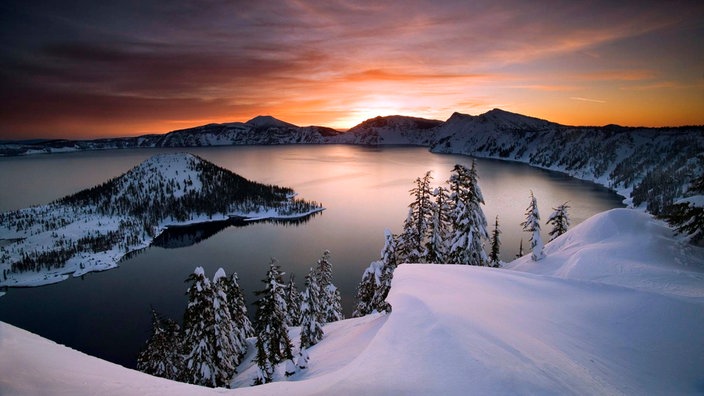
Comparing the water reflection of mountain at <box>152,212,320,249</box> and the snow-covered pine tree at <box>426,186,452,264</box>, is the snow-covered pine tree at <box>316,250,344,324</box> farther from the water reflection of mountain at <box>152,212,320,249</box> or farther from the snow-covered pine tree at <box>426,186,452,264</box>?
the water reflection of mountain at <box>152,212,320,249</box>

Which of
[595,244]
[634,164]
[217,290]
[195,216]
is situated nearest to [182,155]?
[195,216]

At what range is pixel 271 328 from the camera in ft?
80.6

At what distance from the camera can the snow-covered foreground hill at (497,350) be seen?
6.28 metres

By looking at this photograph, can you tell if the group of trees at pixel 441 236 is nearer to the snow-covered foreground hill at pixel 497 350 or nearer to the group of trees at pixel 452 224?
the group of trees at pixel 452 224

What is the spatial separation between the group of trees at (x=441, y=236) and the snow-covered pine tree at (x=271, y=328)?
8458 mm

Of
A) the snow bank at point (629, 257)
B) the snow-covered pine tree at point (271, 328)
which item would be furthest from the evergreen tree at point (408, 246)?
the snow-covered pine tree at point (271, 328)

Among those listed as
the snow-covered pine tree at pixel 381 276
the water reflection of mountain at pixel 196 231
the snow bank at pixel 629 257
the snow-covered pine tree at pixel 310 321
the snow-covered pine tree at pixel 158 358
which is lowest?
the water reflection of mountain at pixel 196 231

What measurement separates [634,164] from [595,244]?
227041 mm

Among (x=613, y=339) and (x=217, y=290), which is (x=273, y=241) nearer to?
(x=217, y=290)

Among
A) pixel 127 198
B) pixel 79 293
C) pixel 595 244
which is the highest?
pixel 595 244

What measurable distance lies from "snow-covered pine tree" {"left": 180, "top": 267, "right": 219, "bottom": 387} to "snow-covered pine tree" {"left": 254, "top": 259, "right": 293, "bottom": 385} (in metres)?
4.18

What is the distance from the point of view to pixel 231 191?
518 feet

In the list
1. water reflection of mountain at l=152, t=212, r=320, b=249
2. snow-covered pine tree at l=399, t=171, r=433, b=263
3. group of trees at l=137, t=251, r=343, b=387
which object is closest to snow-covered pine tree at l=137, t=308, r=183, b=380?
group of trees at l=137, t=251, r=343, b=387

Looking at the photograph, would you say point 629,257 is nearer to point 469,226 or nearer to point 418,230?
point 469,226
